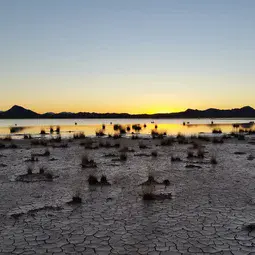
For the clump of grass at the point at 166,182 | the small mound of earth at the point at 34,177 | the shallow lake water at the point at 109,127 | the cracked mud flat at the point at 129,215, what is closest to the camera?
the cracked mud flat at the point at 129,215

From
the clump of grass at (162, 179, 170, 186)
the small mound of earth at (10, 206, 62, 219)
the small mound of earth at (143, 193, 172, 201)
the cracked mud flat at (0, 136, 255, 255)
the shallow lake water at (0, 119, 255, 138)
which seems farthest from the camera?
the shallow lake water at (0, 119, 255, 138)

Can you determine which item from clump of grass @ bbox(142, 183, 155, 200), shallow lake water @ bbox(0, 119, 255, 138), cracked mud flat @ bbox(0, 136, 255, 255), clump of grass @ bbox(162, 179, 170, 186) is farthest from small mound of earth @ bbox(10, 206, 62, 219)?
shallow lake water @ bbox(0, 119, 255, 138)

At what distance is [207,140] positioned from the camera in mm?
31859

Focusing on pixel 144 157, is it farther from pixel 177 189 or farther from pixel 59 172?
pixel 177 189

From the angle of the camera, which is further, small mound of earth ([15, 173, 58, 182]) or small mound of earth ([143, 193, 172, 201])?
small mound of earth ([15, 173, 58, 182])

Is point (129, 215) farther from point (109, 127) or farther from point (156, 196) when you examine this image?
point (109, 127)

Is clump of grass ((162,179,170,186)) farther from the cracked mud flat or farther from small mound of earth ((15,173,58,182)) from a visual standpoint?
small mound of earth ((15,173,58,182))

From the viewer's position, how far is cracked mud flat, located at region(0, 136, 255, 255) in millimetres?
6684

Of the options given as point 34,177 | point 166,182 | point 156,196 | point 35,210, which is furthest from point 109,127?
point 35,210

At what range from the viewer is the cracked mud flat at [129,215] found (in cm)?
668

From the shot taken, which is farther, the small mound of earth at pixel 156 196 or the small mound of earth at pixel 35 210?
the small mound of earth at pixel 156 196

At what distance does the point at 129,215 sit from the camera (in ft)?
28.4

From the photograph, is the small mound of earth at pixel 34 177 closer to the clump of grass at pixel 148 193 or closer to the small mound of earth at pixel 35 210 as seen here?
the small mound of earth at pixel 35 210

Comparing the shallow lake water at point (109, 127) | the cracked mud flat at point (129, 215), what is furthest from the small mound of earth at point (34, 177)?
the shallow lake water at point (109, 127)
